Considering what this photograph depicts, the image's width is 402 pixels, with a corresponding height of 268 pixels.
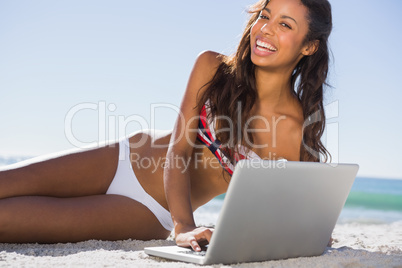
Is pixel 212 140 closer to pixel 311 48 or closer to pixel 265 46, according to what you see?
pixel 265 46

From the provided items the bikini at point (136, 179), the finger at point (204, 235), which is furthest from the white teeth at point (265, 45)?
the finger at point (204, 235)

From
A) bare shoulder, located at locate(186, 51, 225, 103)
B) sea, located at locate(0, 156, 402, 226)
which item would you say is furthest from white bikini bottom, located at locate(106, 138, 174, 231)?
sea, located at locate(0, 156, 402, 226)

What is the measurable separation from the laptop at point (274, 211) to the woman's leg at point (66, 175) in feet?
2.97

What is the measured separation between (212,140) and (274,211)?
0.91 metres

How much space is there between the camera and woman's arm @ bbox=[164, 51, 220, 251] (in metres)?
2.05

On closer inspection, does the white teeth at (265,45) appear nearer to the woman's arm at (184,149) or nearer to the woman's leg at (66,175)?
the woman's arm at (184,149)

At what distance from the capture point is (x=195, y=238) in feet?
5.63

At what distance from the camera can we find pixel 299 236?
5.53ft

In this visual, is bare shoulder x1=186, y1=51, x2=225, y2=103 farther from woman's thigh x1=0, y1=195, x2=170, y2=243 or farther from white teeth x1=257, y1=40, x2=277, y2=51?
woman's thigh x1=0, y1=195, x2=170, y2=243

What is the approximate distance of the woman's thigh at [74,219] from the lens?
2.22 meters

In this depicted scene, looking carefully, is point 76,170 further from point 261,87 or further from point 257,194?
point 257,194

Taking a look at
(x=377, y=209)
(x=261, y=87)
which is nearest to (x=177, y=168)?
(x=261, y=87)

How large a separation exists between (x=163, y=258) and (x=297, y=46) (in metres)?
1.36

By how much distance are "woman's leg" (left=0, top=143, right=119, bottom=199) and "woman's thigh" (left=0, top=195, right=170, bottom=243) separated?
Result: 3.2 inches
